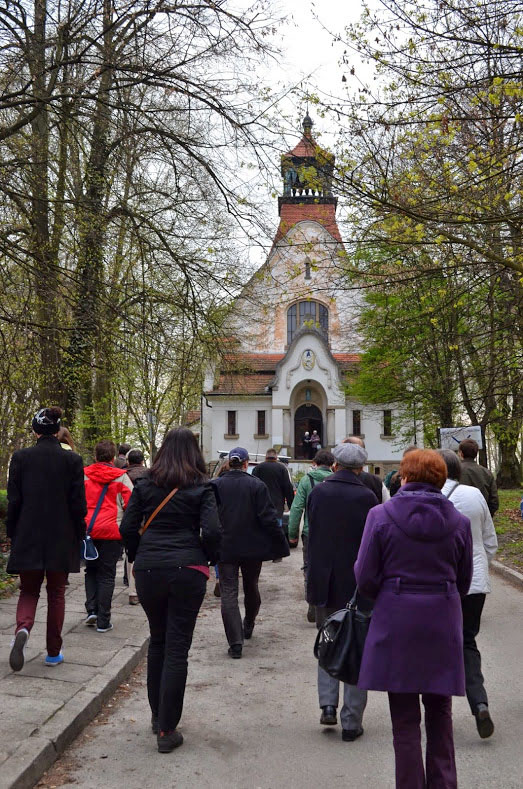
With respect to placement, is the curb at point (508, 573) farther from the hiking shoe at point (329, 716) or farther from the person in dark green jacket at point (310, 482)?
the hiking shoe at point (329, 716)

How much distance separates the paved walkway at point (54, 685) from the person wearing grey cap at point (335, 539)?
1718mm

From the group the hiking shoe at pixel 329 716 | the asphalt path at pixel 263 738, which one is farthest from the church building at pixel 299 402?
the hiking shoe at pixel 329 716

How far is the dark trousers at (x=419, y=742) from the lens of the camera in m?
3.82

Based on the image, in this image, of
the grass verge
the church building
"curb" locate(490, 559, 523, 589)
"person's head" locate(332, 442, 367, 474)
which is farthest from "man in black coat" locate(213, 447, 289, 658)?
the church building

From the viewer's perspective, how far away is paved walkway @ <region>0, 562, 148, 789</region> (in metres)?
4.63


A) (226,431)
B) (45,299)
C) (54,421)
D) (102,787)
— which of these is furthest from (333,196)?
(226,431)

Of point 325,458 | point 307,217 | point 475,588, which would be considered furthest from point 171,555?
point 307,217

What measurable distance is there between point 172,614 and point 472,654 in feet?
6.82

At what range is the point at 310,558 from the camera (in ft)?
19.3

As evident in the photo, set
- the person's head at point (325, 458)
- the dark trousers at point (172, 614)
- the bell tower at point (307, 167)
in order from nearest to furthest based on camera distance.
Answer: the dark trousers at point (172, 614) → the person's head at point (325, 458) → the bell tower at point (307, 167)

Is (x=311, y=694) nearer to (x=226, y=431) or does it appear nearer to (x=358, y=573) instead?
(x=358, y=573)

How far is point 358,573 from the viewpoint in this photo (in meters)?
4.04

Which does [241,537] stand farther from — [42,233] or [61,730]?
[42,233]

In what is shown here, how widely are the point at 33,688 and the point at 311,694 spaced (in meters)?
2.16
